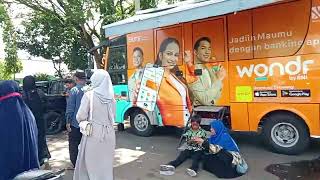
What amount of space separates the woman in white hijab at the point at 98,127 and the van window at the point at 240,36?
142 inches

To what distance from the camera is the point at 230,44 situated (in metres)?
8.23

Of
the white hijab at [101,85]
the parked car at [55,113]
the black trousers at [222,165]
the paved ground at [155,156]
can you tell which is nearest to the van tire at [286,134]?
the paved ground at [155,156]

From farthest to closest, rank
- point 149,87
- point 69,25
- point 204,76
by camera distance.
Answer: point 69,25 < point 149,87 < point 204,76

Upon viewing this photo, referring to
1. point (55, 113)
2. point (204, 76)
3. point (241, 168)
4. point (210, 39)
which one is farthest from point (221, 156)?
point (55, 113)

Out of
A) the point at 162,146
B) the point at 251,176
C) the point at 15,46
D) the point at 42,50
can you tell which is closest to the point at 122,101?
the point at 162,146

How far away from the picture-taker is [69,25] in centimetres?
1544

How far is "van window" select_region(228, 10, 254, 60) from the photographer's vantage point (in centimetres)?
796

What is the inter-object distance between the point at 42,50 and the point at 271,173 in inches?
711

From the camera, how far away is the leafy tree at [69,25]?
13.8 m

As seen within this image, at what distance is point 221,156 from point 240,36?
2697 millimetres

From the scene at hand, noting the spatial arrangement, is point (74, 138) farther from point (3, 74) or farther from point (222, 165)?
point (3, 74)

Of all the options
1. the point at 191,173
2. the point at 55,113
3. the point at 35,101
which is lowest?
the point at 191,173

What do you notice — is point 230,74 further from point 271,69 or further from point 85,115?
point 85,115

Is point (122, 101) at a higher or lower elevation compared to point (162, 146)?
higher
